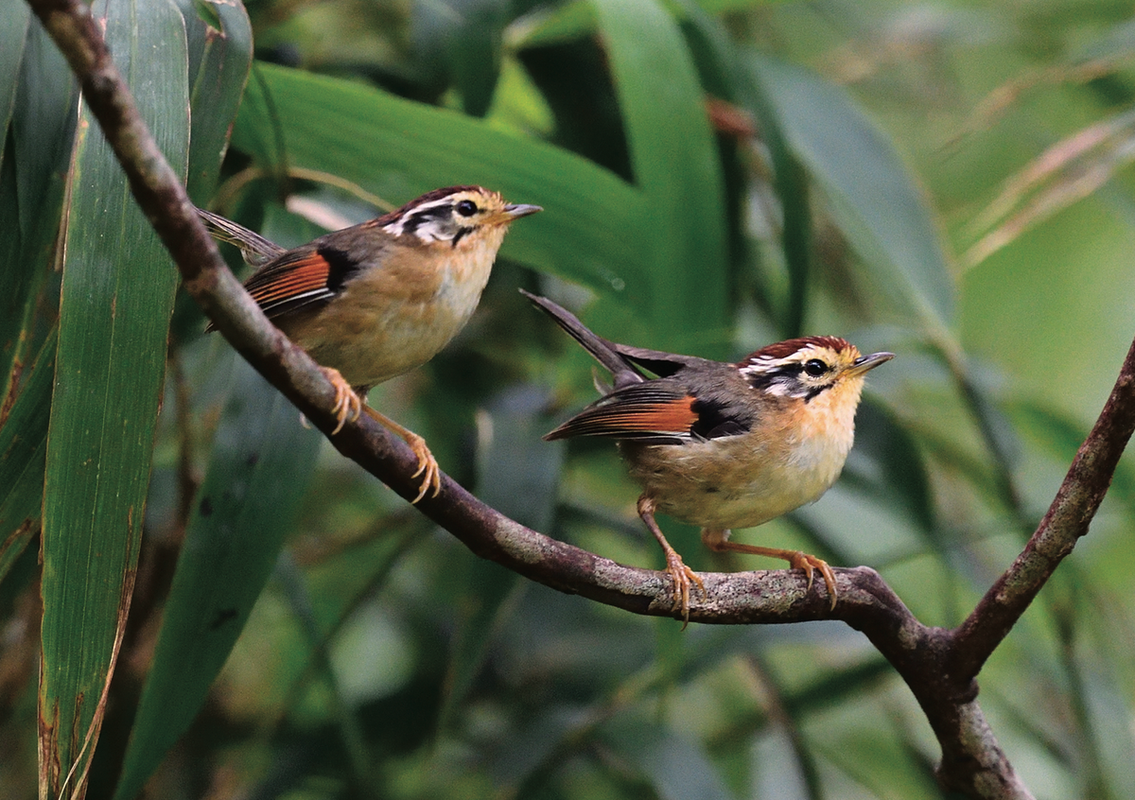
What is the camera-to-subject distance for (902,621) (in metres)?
1.95

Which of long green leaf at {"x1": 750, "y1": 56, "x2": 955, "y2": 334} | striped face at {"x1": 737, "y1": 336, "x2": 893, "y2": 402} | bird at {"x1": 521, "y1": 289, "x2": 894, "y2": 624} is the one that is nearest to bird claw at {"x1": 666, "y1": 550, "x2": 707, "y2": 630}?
bird at {"x1": 521, "y1": 289, "x2": 894, "y2": 624}

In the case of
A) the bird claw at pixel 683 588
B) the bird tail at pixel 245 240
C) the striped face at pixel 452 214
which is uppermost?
the striped face at pixel 452 214

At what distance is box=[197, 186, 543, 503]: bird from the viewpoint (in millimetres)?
1809

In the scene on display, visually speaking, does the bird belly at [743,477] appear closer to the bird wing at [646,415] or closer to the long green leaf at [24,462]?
the bird wing at [646,415]

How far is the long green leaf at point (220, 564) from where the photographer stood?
2203 mm

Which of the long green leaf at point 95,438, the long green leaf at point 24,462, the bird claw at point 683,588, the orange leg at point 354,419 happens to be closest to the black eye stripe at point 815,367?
the bird claw at point 683,588

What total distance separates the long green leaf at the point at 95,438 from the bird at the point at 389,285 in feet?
0.65

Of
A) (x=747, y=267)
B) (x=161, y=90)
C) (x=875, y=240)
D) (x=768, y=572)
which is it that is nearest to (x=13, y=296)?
(x=161, y=90)

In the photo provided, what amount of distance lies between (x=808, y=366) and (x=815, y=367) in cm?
1

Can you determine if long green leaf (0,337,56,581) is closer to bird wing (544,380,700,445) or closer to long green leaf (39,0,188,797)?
long green leaf (39,0,188,797)

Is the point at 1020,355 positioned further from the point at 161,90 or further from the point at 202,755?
Answer: the point at 161,90

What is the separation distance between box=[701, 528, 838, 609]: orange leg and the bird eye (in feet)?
1.17

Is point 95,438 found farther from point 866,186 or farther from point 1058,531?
point 866,186

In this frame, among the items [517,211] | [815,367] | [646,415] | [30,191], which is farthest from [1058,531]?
[30,191]
